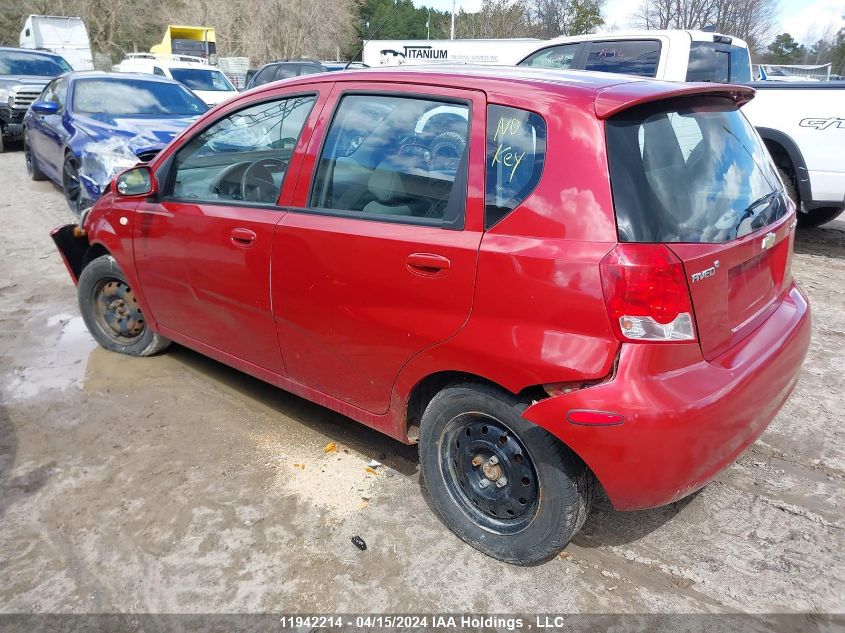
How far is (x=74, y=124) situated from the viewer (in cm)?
772

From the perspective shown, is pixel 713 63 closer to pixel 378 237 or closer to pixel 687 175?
pixel 687 175

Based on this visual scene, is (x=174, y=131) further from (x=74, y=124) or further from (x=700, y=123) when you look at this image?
(x=700, y=123)

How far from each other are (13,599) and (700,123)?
322 centimetres

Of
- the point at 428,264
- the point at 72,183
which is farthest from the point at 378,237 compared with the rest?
the point at 72,183

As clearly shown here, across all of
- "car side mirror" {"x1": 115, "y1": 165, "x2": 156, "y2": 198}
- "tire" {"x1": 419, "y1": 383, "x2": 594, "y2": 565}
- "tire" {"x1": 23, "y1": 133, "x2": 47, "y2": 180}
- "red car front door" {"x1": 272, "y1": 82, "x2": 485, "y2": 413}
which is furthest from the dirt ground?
"tire" {"x1": 23, "y1": 133, "x2": 47, "y2": 180}

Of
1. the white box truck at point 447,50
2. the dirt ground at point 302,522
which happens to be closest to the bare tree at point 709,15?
the white box truck at point 447,50

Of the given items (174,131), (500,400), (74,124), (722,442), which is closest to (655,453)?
(722,442)

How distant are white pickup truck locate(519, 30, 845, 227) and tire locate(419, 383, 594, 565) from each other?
15.1 feet

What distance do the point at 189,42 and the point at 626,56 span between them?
97.4 ft

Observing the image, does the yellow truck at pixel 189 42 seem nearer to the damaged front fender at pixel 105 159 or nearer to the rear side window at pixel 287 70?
the rear side window at pixel 287 70

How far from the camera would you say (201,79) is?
→ 1549 centimetres

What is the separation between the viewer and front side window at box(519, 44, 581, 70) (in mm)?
7883

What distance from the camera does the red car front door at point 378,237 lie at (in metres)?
2.46

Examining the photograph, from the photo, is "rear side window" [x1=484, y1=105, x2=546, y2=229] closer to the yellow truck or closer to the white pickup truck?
the white pickup truck
